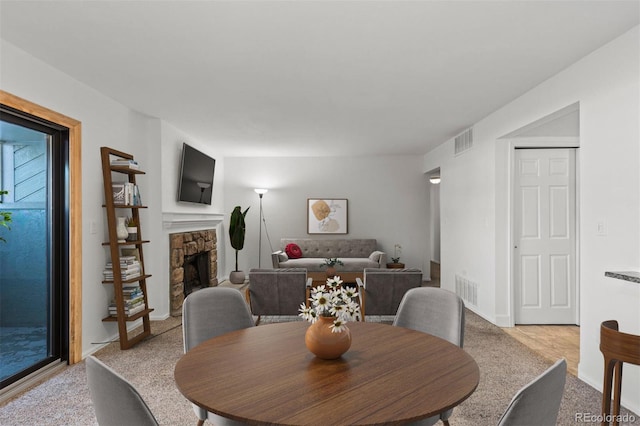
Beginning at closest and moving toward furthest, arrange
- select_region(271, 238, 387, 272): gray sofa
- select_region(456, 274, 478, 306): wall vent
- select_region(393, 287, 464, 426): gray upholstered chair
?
select_region(393, 287, 464, 426): gray upholstered chair
select_region(456, 274, 478, 306): wall vent
select_region(271, 238, 387, 272): gray sofa

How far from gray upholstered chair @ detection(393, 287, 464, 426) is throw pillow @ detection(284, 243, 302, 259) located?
504 centimetres

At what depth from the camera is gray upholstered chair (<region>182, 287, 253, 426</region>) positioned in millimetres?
2123

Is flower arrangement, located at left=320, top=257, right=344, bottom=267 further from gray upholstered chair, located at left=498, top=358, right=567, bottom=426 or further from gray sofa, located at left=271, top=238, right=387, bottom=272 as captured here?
gray upholstered chair, located at left=498, top=358, right=567, bottom=426

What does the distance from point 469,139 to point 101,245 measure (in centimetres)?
453

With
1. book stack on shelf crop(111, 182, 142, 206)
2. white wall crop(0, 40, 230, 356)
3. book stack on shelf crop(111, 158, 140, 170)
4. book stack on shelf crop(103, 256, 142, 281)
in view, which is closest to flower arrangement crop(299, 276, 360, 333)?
white wall crop(0, 40, 230, 356)

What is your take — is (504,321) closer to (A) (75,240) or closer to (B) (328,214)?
(B) (328,214)

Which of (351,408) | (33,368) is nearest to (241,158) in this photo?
(33,368)

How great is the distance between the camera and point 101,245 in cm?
385

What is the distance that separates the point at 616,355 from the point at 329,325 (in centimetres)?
139

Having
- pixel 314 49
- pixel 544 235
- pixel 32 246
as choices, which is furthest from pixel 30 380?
pixel 544 235

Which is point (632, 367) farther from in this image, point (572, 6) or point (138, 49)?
point (138, 49)

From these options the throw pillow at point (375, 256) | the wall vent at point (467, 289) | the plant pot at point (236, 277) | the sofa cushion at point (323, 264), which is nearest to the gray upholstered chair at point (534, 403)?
the wall vent at point (467, 289)

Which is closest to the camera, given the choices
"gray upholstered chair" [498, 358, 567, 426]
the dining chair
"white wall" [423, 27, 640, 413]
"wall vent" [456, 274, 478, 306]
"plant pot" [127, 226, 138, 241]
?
"gray upholstered chair" [498, 358, 567, 426]

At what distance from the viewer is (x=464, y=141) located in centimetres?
547
